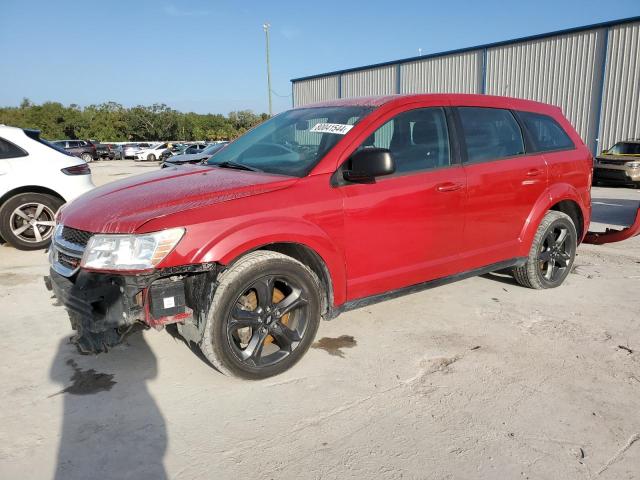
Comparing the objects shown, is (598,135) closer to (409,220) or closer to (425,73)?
(425,73)

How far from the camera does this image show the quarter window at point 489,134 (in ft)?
13.0

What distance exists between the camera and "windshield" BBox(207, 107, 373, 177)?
3.34 meters

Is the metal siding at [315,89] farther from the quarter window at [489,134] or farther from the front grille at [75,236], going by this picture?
the front grille at [75,236]

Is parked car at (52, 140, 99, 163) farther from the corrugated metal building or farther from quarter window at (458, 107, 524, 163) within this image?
quarter window at (458, 107, 524, 163)

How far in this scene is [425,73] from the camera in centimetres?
2402

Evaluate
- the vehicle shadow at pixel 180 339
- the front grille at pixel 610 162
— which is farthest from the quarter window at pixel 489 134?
the front grille at pixel 610 162

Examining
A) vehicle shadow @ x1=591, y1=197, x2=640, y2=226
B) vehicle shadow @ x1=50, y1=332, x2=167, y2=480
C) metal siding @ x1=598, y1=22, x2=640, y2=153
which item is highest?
metal siding @ x1=598, y1=22, x2=640, y2=153

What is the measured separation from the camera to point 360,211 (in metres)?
3.23

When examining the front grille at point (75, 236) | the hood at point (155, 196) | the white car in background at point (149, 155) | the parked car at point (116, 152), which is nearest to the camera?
the hood at point (155, 196)

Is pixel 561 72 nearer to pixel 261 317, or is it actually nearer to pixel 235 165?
pixel 235 165

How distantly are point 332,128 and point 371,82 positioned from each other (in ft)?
79.6

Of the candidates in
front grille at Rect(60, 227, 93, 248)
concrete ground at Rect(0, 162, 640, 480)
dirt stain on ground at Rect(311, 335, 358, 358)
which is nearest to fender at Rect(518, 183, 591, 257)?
concrete ground at Rect(0, 162, 640, 480)

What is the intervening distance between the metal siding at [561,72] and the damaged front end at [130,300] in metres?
19.7

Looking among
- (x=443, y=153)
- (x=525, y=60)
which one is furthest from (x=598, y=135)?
(x=443, y=153)
